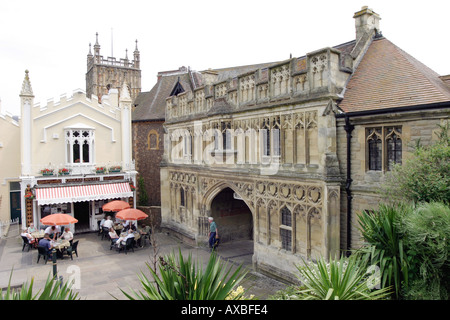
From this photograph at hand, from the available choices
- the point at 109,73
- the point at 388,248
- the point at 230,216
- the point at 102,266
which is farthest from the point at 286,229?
the point at 109,73

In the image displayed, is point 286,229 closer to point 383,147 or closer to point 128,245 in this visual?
point 383,147

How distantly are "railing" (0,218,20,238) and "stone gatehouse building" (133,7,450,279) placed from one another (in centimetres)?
1302

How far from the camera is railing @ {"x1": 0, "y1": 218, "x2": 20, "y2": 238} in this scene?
20.9 meters

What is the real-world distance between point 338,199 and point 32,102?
Answer: 17.8 m

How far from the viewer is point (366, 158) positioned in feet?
36.4

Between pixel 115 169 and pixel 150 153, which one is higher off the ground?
pixel 150 153

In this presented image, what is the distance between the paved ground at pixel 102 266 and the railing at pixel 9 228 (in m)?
0.92

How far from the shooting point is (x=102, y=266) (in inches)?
603

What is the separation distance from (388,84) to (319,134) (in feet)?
8.69

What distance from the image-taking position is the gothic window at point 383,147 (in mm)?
10430

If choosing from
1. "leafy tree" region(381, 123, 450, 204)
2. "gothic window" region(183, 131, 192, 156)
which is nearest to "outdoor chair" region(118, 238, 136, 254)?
"gothic window" region(183, 131, 192, 156)

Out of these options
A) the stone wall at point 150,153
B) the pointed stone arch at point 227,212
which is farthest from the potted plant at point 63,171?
the pointed stone arch at point 227,212

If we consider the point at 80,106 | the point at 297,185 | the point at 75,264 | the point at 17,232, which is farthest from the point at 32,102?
the point at 297,185

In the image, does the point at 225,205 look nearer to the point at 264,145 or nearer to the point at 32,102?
the point at 264,145
